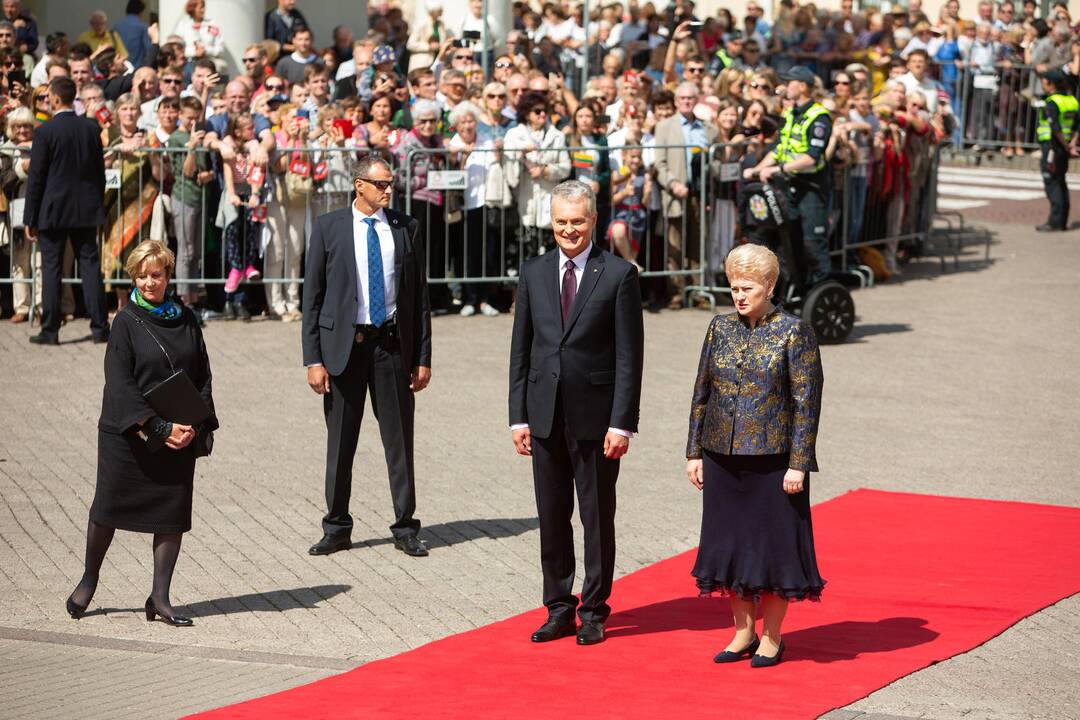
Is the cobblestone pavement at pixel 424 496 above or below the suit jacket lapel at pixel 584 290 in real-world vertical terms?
below

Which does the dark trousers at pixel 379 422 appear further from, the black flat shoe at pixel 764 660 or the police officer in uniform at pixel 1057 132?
the police officer in uniform at pixel 1057 132

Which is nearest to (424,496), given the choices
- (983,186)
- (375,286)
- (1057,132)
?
(375,286)

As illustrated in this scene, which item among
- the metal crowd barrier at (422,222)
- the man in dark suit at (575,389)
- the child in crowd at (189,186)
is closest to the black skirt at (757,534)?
the man in dark suit at (575,389)

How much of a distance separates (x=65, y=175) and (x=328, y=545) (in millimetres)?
5974

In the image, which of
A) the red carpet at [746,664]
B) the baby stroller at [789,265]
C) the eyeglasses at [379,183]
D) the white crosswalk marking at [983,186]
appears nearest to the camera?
the red carpet at [746,664]

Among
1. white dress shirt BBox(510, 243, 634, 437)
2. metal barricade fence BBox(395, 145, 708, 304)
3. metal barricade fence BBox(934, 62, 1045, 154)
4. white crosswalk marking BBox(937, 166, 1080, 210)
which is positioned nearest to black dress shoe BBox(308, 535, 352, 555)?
white dress shirt BBox(510, 243, 634, 437)

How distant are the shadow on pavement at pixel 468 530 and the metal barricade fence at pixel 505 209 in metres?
6.12

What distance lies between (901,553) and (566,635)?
2230 mm

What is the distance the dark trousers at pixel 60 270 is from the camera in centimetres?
1429

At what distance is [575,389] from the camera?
25.0 ft

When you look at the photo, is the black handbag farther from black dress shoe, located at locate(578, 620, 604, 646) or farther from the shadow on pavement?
black dress shoe, located at locate(578, 620, 604, 646)

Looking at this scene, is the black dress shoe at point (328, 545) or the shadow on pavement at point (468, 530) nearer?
the black dress shoe at point (328, 545)

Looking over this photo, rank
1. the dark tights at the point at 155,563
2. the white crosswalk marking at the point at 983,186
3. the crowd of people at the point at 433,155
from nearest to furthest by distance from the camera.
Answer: the dark tights at the point at 155,563, the crowd of people at the point at 433,155, the white crosswalk marking at the point at 983,186

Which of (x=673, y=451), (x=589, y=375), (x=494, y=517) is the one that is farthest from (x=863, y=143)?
(x=589, y=375)
